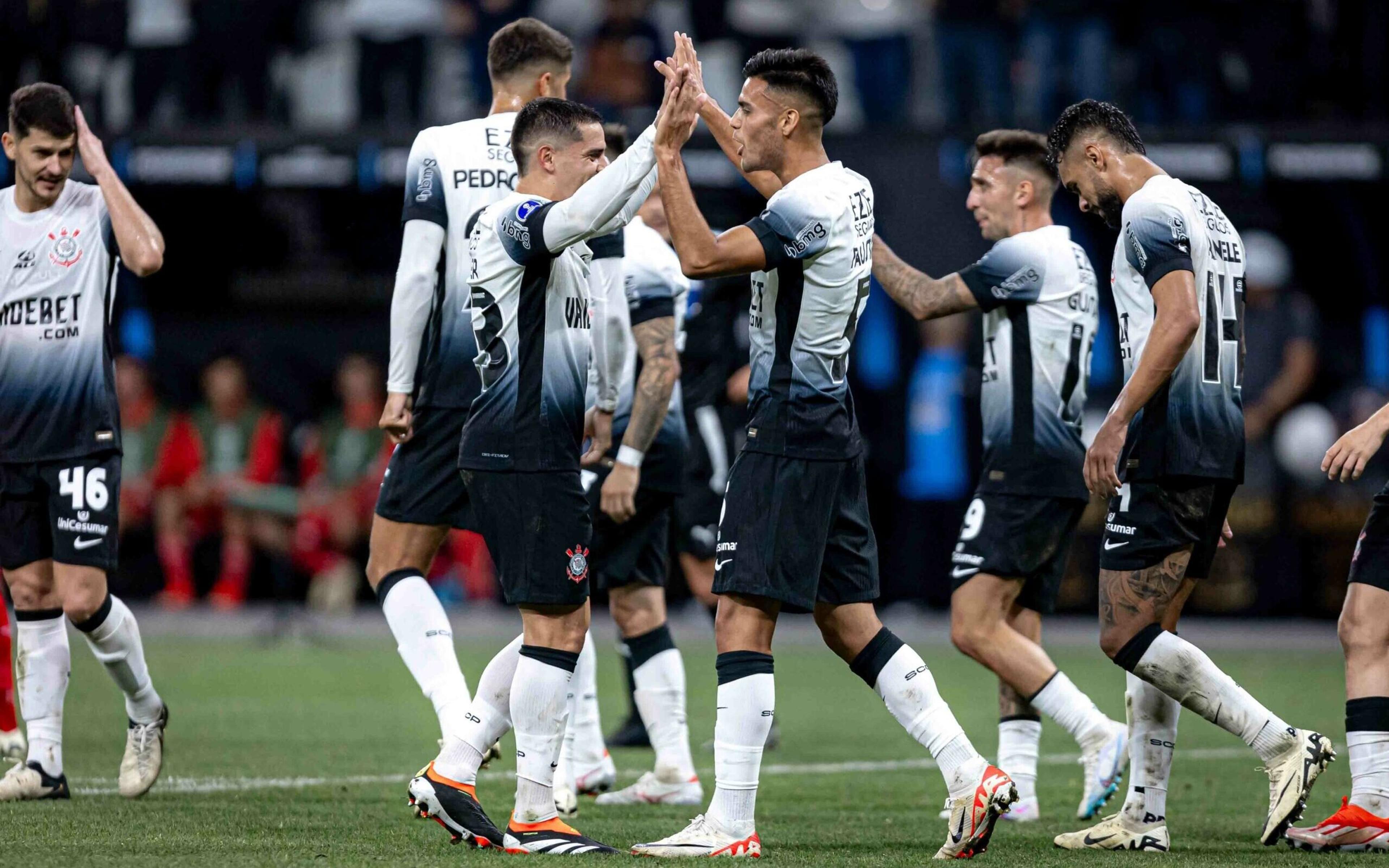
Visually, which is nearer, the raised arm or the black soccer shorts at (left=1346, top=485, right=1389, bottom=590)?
the black soccer shorts at (left=1346, top=485, right=1389, bottom=590)

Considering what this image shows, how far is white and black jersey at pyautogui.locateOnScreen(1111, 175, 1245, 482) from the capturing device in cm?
615

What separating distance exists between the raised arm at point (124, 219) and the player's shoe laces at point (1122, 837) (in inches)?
163

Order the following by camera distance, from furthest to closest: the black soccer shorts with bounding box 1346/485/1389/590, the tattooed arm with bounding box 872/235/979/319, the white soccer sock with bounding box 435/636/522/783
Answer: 1. the tattooed arm with bounding box 872/235/979/319
2. the black soccer shorts with bounding box 1346/485/1389/590
3. the white soccer sock with bounding box 435/636/522/783

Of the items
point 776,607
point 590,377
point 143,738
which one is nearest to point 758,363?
point 776,607

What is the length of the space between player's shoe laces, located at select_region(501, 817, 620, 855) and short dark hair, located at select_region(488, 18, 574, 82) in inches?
114

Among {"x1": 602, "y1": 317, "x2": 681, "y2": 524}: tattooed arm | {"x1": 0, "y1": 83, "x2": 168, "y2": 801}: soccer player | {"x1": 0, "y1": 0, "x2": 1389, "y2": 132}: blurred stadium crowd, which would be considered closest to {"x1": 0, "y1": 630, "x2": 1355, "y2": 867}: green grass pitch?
{"x1": 0, "y1": 83, "x2": 168, "y2": 801}: soccer player

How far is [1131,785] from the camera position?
6387mm

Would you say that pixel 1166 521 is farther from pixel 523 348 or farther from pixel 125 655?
pixel 125 655

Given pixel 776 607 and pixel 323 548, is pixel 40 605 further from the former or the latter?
pixel 323 548

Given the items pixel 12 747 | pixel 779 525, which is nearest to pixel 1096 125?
pixel 779 525

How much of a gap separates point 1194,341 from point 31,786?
4.69 meters

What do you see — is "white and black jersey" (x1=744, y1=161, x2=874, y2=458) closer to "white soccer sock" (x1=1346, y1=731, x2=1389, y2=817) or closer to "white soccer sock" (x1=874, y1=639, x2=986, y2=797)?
"white soccer sock" (x1=874, y1=639, x2=986, y2=797)

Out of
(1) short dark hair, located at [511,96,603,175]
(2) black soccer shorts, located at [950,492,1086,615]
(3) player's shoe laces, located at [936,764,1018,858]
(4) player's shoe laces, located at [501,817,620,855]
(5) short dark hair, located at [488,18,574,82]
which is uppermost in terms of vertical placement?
(5) short dark hair, located at [488,18,574,82]

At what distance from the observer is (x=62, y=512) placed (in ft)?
23.2
